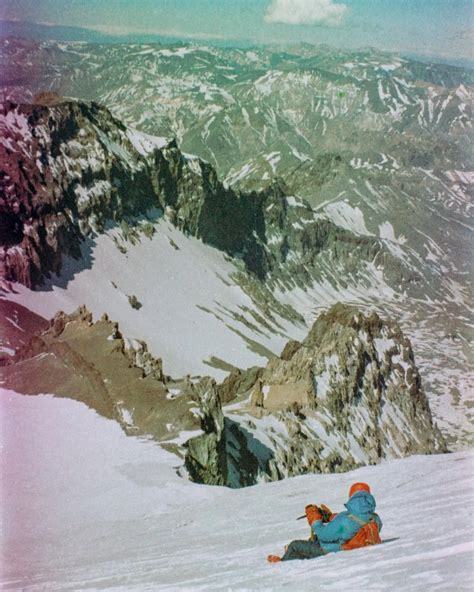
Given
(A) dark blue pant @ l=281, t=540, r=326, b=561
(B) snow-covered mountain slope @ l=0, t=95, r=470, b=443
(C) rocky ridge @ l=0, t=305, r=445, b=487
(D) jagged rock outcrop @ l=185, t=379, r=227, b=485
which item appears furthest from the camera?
(B) snow-covered mountain slope @ l=0, t=95, r=470, b=443

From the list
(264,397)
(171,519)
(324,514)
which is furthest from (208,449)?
(264,397)

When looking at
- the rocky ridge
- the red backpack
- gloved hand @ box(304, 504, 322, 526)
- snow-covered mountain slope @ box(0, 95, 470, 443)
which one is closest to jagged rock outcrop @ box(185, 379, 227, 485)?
the rocky ridge

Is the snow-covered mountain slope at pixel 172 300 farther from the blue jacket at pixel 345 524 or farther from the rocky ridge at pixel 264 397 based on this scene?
the blue jacket at pixel 345 524

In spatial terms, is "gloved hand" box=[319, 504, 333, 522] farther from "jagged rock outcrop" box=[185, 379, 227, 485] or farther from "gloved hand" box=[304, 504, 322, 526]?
"jagged rock outcrop" box=[185, 379, 227, 485]

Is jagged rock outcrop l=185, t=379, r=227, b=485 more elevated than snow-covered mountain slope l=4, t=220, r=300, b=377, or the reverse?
snow-covered mountain slope l=4, t=220, r=300, b=377

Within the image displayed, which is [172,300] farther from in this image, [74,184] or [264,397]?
[264,397]

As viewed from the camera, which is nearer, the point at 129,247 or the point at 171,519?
the point at 171,519

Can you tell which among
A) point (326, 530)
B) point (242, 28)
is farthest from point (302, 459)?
point (242, 28)
